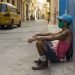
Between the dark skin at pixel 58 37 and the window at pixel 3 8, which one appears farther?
the window at pixel 3 8

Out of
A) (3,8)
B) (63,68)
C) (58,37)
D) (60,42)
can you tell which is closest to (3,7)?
(3,8)

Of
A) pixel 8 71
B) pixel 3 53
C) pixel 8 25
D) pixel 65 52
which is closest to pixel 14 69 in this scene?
pixel 8 71

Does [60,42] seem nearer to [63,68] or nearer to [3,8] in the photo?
[63,68]

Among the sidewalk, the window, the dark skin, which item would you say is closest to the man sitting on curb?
the dark skin

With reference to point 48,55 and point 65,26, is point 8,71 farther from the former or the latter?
point 65,26

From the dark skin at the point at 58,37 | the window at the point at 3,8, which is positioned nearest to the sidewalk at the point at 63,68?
the dark skin at the point at 58,37

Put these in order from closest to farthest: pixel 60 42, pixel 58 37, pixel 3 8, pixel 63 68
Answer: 1. pixel 63 68
2. pixel 58 37
3. pixel 60 42
4. pixel 3 8

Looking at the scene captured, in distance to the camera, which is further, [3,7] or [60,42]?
[3,7]

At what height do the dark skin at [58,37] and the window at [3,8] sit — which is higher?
the dark skin at [58,37]

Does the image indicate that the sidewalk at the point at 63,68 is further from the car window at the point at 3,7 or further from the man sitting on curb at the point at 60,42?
the car window at the point at 3,7

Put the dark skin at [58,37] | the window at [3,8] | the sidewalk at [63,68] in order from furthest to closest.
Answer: the window at [3,8]
the dark skin at [58,37]
the sidewalk at [63,68]

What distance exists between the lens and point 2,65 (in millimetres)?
7703

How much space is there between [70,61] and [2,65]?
165cm

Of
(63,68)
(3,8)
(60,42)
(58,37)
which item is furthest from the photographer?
(3,8)
